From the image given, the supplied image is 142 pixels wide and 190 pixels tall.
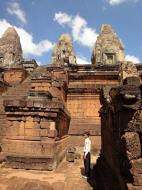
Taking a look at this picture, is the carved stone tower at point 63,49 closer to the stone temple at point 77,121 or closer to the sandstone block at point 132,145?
the stone temple at point 77,121

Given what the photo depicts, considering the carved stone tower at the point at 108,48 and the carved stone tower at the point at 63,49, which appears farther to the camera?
the carved stone tower at the point at 63,49

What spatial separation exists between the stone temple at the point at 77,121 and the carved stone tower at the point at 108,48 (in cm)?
1958

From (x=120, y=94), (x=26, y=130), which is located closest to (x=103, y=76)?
(x=26, y=130)

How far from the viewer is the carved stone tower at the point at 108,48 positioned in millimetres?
35834

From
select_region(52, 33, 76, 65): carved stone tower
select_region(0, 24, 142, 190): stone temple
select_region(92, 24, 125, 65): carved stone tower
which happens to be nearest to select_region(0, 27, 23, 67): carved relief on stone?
select_region(52, 33, 76, 65): carved stone tower

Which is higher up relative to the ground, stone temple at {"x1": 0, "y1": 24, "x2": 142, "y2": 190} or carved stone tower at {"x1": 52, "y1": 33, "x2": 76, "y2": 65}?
carved stone tower at {"x1": 52, "y1": 33, "x2": 76, "y2": 65}

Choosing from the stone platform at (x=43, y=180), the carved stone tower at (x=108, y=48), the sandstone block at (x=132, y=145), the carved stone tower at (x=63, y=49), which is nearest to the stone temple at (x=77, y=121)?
the sandstone block at (x=132, y=145)

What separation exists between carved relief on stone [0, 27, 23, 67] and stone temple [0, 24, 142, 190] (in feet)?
72.3

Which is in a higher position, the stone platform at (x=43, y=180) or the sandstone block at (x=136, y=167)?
the sandstone block at (x=136, y=167)

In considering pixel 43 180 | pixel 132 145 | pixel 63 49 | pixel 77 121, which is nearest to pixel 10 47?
pixel 63 49

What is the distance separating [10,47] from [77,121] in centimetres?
2944

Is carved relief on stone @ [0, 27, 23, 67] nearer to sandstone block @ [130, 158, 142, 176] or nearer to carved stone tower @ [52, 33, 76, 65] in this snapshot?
carved stone tower @ [52, 33, 76, 65]

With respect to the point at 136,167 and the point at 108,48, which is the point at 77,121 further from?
the point at 108,48

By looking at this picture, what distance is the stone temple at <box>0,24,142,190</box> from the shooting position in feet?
12.1
